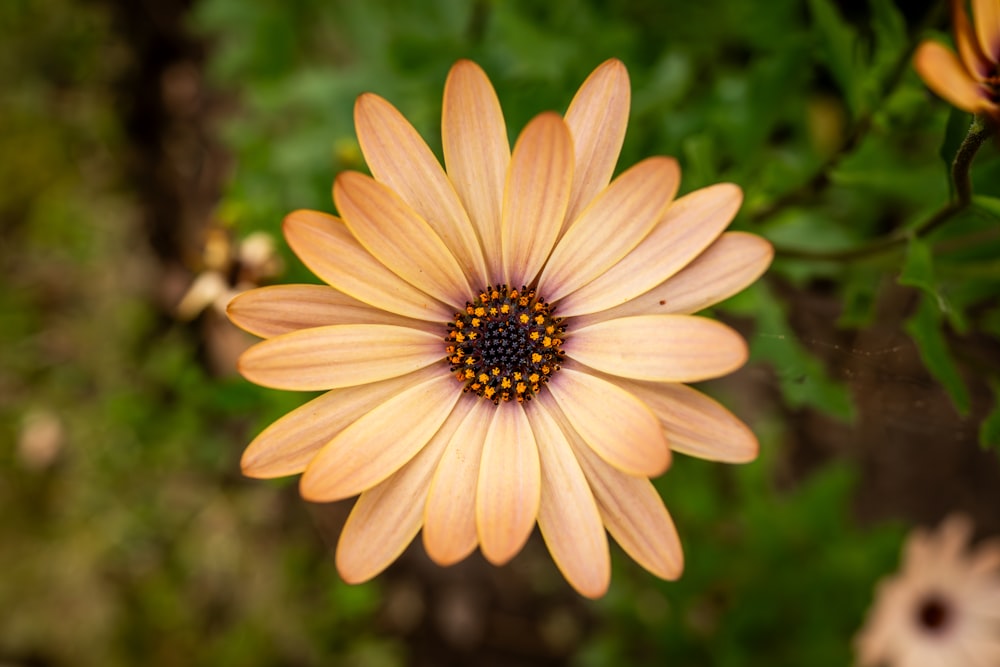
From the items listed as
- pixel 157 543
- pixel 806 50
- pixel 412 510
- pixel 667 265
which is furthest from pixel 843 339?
pixel 157 543

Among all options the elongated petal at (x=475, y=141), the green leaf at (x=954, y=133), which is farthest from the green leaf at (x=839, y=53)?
the elongated petal at (x=475, y=141)

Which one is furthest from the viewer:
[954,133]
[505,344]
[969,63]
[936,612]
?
[936,612]

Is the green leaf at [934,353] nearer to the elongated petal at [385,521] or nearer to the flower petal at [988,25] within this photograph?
the flower petal at [988,25]

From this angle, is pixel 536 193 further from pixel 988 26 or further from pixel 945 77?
pixel 988 26

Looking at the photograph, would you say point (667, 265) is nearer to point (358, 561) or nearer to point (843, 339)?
point (358, 561)

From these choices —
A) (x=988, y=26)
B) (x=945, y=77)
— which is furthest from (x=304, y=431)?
(x=988, y=26)

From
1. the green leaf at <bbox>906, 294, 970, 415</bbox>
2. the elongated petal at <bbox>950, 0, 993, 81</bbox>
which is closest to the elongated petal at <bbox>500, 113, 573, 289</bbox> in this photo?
the elongated petal at <bbox>950, 0, 993, 81</bbox>
